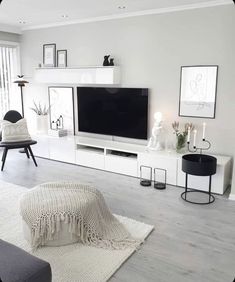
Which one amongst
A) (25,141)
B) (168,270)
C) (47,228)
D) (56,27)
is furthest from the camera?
(56,27)

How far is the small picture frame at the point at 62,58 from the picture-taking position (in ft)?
17.0

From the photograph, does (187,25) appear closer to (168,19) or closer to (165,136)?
(168,19)

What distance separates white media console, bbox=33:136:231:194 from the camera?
378 centimetres

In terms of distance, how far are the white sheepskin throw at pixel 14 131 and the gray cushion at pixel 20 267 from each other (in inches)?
133

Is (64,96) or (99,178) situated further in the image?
(64,96)

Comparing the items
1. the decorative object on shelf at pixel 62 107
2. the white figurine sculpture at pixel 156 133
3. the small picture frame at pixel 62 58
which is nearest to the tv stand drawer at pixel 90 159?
the decorative object on shelf at pixel 62 107

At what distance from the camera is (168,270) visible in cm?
227

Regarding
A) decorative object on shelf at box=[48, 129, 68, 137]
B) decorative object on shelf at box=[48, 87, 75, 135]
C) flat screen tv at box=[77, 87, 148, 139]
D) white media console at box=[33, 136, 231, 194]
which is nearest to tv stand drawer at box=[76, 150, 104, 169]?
white media console at box=[33, 136, 231, 194]

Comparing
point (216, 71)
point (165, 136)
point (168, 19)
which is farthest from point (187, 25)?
point (165, 136)

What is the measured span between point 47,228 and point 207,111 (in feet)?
8.54

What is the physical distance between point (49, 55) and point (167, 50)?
2.32 m

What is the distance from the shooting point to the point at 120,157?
4465 mm

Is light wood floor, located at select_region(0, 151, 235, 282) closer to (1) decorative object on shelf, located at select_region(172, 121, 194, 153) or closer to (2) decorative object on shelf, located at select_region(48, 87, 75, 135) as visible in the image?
(1) decorative object on shelf, located at select_region(172, 121, 194, 153)

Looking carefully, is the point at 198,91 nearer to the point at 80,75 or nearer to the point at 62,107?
the point at 80,75
